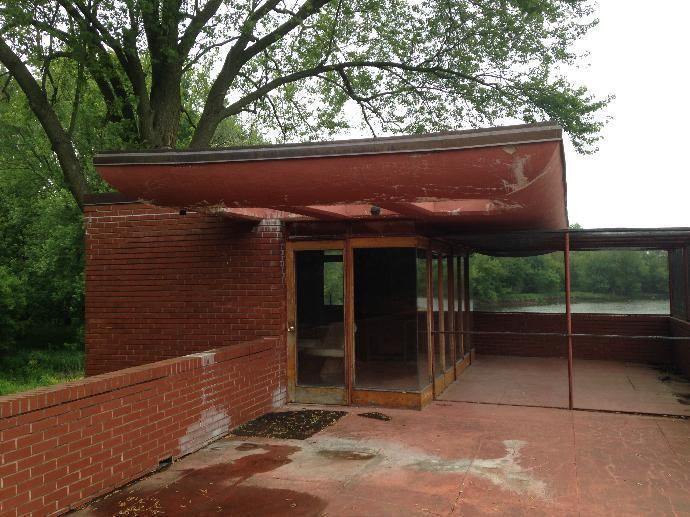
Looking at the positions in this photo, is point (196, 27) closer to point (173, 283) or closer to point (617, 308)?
point (173, 283)

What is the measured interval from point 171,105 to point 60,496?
10024 millimetres

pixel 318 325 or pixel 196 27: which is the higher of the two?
pixel 196 27

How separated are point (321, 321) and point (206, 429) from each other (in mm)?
2235

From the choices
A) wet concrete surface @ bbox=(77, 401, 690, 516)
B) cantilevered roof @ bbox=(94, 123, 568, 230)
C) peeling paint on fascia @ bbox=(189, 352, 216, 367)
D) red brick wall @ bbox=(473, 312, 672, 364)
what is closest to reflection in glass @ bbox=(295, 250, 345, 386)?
wet concrete surface @ bbox=(77, 401, 690, 516)

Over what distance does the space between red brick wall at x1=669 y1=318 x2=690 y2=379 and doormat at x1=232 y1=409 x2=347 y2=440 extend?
5898 mm

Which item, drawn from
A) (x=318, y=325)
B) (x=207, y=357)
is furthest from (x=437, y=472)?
(x=318, y=325)

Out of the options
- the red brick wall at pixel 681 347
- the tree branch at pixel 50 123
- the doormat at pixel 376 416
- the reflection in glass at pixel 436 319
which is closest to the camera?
the doormat at pixel 376 416

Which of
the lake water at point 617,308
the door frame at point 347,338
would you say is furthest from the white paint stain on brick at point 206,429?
the lake water at point 617,308

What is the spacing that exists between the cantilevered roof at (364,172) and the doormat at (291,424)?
2437mm

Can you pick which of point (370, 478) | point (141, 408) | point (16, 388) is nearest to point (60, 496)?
point (141, 408)

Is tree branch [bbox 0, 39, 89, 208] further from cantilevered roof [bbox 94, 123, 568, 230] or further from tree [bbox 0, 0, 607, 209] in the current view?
cantilevered roof [bbox 94, 123, 568, 230]

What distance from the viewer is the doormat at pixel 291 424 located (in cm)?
613

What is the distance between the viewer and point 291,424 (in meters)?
6.50

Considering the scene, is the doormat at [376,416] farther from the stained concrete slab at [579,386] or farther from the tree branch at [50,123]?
the tree branch at [50,123]
